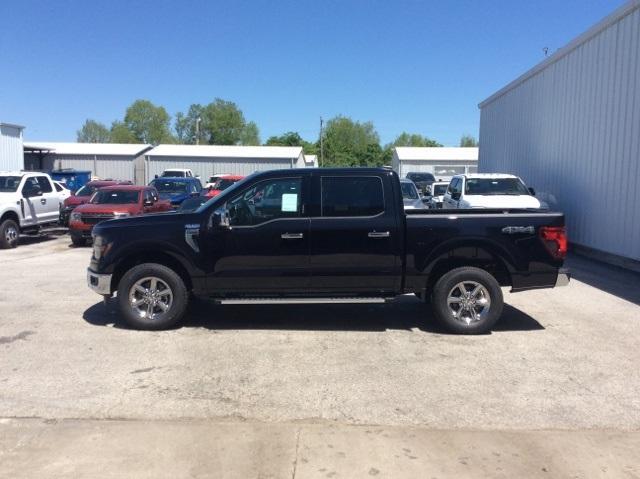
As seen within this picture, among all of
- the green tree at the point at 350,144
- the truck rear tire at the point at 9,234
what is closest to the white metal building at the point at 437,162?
the green tree at the point at 350,144

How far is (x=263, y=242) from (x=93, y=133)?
360 feet

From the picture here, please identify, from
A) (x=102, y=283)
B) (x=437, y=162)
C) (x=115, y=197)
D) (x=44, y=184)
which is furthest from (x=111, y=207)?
(x=437, y=162)

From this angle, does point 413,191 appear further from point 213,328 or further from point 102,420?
point 102,420

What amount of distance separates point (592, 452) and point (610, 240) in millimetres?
10044

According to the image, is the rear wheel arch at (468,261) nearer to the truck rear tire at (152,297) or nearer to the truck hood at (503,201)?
the truck rear tire at (152,297)

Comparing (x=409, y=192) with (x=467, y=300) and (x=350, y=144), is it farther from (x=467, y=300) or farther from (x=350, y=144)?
(x=350, y=144)

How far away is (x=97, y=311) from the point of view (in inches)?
337

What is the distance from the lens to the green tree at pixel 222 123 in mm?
101312

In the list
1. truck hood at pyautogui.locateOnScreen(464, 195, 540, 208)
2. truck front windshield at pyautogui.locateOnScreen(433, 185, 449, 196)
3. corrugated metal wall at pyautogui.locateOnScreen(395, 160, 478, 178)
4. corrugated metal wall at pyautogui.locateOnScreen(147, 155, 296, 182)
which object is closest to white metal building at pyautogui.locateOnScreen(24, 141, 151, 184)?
corrugated metal wall at pyautogui.locateOnScreen(147, 155, 296, 182)

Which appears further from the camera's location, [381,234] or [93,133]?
[93,133]

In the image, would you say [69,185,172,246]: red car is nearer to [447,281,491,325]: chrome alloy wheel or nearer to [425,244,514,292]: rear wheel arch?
[425,244,514,292]: rear wheel arch

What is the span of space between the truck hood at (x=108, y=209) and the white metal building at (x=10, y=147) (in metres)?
16.6

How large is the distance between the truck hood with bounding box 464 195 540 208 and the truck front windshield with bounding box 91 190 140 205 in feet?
28.9

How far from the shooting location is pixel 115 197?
16844mm
